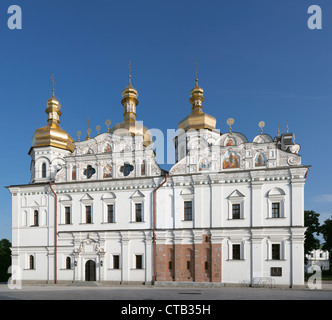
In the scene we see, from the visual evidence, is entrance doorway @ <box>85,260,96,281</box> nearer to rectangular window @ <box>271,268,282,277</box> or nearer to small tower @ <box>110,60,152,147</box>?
small tower @ <box>110,60,152,147</box>

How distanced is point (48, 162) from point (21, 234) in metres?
5.96

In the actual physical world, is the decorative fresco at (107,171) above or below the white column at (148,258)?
above

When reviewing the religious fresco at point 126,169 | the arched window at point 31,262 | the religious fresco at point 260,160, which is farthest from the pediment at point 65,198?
the religious fresco at point 260,160

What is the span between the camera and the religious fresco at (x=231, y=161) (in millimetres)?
26281

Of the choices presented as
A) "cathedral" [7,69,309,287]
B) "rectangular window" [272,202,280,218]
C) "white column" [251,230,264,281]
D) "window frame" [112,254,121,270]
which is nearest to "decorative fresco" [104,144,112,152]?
"cathedral" [7,69,309,287]

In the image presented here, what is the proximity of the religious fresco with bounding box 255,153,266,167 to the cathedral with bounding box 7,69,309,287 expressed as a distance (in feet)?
0.21

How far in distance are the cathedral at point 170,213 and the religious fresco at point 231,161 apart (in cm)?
7

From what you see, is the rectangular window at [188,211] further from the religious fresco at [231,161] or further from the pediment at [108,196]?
the pediment at [108,196]

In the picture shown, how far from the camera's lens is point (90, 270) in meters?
28.0

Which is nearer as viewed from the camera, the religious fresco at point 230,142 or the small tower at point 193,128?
the religious fresco at point 230,142

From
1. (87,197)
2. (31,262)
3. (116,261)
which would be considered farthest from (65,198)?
(116,261)

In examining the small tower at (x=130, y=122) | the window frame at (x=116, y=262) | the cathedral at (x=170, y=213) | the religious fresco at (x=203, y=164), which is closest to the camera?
the cathedral at (x=170, y=213)

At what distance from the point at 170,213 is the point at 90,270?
7124mm
